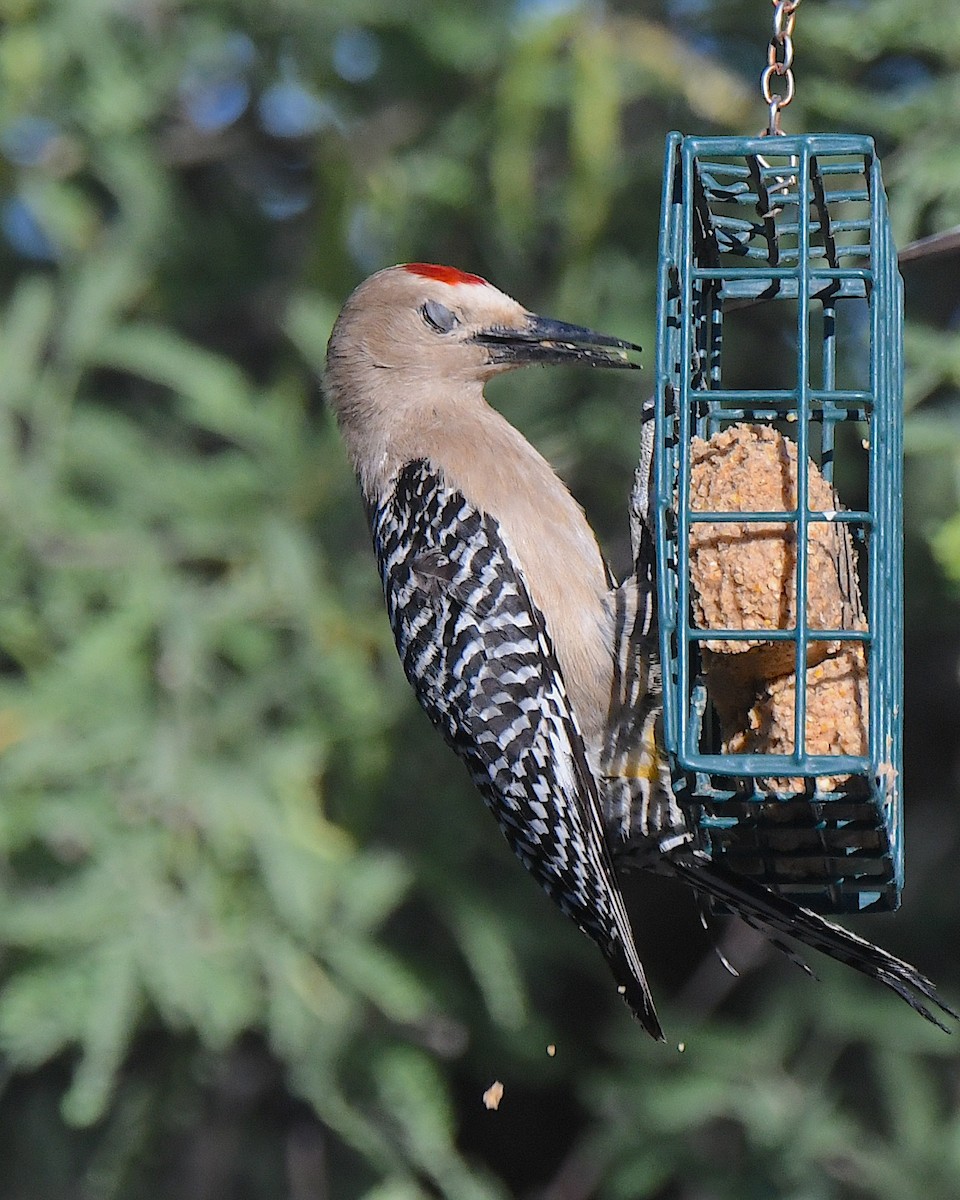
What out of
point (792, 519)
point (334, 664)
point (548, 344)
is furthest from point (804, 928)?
point (334, 664)

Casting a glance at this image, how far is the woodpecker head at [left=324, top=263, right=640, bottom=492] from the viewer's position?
433cm

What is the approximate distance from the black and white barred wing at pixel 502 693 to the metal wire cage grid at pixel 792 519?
0.31 metres

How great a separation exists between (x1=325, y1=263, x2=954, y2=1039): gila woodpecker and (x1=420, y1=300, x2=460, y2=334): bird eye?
0.04 feet

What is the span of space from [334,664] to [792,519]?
8.04ft

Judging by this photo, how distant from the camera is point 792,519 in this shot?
3084 mm

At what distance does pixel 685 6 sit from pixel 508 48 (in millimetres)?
734

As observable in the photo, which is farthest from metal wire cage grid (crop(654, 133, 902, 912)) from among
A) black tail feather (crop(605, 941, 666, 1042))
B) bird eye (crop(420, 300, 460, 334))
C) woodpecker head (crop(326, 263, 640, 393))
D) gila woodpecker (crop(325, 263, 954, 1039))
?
bird eye (crop(420, 300, 460, 334))

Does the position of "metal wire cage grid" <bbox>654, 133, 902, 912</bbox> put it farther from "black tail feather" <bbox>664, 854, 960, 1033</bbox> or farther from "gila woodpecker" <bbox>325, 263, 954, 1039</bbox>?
"gila woodpecker" <bbox>325, 263, 954, 1039</bbox>

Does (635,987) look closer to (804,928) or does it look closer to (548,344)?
(804,928)

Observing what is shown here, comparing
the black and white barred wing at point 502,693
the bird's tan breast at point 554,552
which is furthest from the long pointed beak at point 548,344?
the black and white barred wing at point 502,693

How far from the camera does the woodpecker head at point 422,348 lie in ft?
14.2

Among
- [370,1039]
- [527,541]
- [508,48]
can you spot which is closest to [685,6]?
[508,48]

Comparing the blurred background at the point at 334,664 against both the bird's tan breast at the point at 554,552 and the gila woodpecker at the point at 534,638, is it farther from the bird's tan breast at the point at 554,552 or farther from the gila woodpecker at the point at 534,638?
the bird's tan breast at the point at 554,552

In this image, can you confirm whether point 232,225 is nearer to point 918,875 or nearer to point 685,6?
point 685,6
